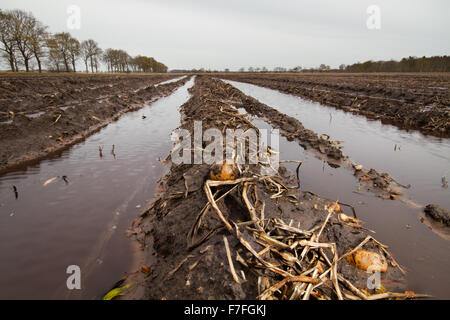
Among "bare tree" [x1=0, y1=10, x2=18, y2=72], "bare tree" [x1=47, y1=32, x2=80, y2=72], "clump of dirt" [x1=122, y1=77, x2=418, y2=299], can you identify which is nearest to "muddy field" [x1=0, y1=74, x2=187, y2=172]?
"clump of dirt" [x1=122, y1=77, x2=418, y2=299]

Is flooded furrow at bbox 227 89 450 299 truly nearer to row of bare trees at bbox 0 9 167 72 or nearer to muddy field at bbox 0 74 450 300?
muddy field at bbox 0 74 450 300

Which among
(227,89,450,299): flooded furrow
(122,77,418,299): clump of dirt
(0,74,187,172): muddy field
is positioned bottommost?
(227,89,450,299): flooded furrow

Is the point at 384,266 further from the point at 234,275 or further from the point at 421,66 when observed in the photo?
the point at 421,66

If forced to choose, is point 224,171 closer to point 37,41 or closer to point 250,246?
point 250,246

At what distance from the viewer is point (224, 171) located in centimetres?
266

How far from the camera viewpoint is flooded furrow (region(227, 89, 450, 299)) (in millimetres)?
2178

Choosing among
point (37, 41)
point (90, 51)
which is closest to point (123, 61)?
point (90, 51)

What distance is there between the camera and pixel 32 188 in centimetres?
378

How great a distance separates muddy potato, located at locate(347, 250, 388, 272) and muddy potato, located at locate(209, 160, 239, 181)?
155 cm

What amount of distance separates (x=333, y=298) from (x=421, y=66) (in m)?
89.3

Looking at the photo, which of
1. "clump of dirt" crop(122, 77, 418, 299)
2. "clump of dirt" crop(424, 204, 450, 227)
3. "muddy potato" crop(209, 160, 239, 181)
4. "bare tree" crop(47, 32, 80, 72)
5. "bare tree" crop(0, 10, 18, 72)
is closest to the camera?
"clump of dirt" crop(122, 77, 418, 299)

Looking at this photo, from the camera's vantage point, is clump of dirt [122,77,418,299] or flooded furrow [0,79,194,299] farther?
flooded furrow [0,79,194,299]

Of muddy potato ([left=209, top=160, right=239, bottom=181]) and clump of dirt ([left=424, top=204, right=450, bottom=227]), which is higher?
muddy potato ([left=209, top=160, right=239, bottom=181])
